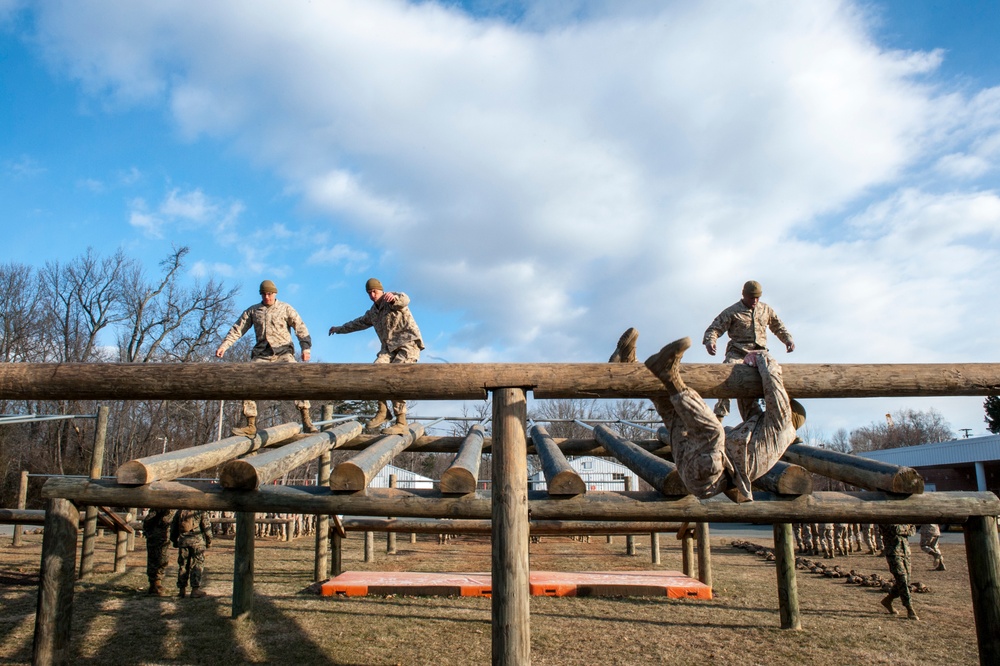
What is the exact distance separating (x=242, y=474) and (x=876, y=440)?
83.8 m

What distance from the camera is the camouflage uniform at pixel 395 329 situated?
25.7 feet

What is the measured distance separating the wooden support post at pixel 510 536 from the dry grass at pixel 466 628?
2706mm

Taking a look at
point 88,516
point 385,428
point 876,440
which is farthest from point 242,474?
point 876,440

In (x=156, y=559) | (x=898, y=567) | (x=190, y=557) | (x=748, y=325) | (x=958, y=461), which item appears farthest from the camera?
(x=958, y=461)

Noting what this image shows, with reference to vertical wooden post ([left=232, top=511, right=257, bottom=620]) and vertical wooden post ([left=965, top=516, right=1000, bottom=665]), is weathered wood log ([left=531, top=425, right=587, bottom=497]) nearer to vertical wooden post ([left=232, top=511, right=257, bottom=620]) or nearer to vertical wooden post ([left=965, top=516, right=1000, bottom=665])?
vertical wooden post ([left=965, top=516, right=1000, bottom=665])

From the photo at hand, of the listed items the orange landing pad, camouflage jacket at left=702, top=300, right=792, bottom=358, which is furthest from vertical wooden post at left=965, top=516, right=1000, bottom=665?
the orange landing pad

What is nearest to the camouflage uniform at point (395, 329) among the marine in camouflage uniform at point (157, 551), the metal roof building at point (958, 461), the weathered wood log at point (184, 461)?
the weathered wood log at point (184, 461)

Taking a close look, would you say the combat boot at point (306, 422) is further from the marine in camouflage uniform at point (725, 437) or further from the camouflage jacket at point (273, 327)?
the marine in camouflage uniform at point (725, 437)

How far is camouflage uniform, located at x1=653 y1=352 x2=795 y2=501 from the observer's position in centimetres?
372

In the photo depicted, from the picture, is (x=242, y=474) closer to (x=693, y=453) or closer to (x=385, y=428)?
(x=693, y=453)

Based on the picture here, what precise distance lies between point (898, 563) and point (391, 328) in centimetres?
693

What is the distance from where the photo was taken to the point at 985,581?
4285 mm

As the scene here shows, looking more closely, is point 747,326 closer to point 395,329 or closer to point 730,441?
point 730,441

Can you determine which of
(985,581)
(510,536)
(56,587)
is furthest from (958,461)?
(56,587)
